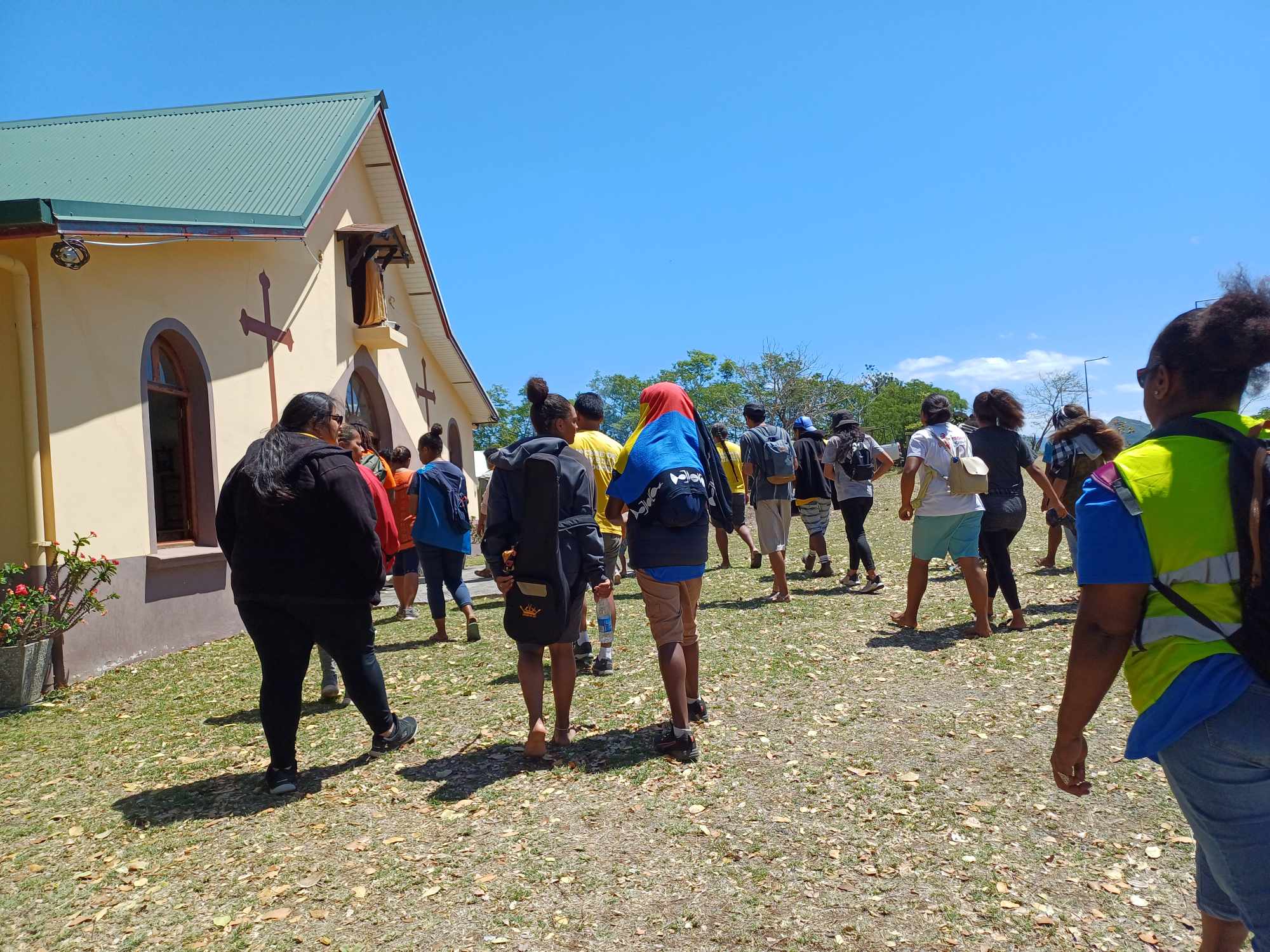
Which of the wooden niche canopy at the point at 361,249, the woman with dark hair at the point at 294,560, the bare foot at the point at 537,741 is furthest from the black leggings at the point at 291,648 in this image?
the wooden niche canopy at the point at 361,249

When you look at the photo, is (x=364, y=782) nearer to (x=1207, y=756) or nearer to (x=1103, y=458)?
(x=1207, y=756)

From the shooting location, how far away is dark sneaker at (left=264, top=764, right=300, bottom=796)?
454cm

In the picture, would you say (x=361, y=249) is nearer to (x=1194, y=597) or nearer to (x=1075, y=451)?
(x=1075, y=451)

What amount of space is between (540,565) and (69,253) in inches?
206

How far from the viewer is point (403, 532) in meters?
8.81

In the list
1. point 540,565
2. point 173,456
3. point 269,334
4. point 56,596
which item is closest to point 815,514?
point 540,565

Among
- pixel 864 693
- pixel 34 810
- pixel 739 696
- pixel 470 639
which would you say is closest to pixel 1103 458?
pixel 864 693

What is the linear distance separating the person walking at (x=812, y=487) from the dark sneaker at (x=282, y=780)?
7012 millimetres

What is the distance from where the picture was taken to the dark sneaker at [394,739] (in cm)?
492

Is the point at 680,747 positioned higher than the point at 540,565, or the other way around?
the point at 540,565

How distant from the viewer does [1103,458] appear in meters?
7.55

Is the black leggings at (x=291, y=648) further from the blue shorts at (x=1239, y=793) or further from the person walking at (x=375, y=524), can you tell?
the blue shorts at (x=1239, y=793)

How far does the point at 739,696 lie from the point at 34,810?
13.5ft

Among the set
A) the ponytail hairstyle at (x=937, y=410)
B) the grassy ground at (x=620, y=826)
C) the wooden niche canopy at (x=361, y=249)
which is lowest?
the grassy ground at (x=620, y=826)
